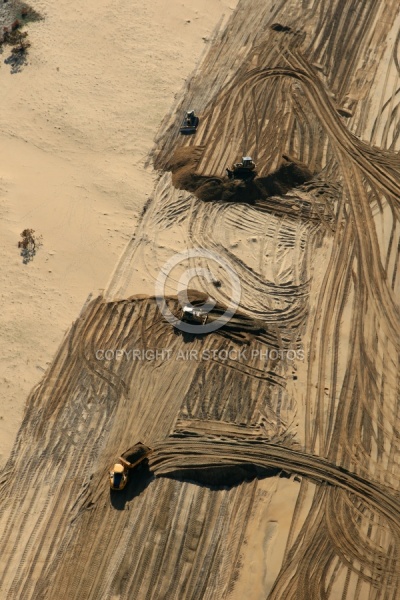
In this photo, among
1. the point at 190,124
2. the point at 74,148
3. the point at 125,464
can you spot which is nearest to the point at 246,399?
the point at 125,464

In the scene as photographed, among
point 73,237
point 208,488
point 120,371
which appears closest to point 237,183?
point 73,237

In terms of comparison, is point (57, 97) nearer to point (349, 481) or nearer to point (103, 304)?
point (103, 304)

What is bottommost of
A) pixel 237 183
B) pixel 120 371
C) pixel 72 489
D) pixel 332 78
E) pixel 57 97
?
pixel 72 489

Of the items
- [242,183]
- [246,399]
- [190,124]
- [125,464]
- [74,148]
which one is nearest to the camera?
[125,464]

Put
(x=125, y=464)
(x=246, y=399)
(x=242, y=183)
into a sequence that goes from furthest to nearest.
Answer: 1. (x=242, y=183)
2. (x=246, y=399)
3. (x=125, y=464)

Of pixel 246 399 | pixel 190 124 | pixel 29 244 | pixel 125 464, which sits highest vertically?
pixel 190 124

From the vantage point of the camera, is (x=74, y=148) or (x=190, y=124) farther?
(x=190, y=124)

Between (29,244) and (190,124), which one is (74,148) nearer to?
(190,124)

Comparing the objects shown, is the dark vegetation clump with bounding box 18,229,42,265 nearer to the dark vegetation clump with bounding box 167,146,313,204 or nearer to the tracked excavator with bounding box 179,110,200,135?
the dark vegetation clump with bounding box 167,146,313,204
